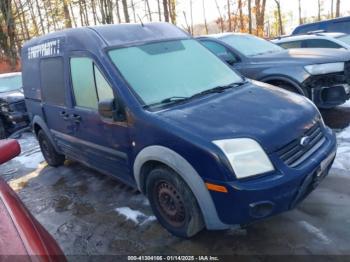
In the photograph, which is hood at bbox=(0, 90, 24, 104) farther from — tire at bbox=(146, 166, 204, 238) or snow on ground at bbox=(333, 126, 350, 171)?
snow on ground at bbox=(333, 126, 350, 171)

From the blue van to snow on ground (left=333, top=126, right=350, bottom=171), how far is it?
1.07 meters

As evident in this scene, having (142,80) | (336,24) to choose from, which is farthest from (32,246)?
(336,24)

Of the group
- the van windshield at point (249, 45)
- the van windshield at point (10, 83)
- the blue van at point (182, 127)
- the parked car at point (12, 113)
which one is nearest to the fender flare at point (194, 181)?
the blue van at point (182, 127)

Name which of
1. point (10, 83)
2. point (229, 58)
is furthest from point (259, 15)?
point (229, 58)

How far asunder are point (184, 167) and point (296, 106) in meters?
1.22

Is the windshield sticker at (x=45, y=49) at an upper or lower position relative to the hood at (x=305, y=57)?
upper

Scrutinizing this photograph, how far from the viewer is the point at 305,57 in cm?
584

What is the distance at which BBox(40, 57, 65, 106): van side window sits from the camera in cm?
443

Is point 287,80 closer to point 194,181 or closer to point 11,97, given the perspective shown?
point 194,181

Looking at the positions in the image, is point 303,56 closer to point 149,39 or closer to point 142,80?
point 149,39

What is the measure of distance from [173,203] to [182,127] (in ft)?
2.40

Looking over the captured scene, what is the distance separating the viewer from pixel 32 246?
1708 millimetres

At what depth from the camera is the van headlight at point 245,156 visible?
2627mm

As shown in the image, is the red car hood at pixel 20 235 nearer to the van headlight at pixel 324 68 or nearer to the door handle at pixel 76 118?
the door handle at pixel 76 118
